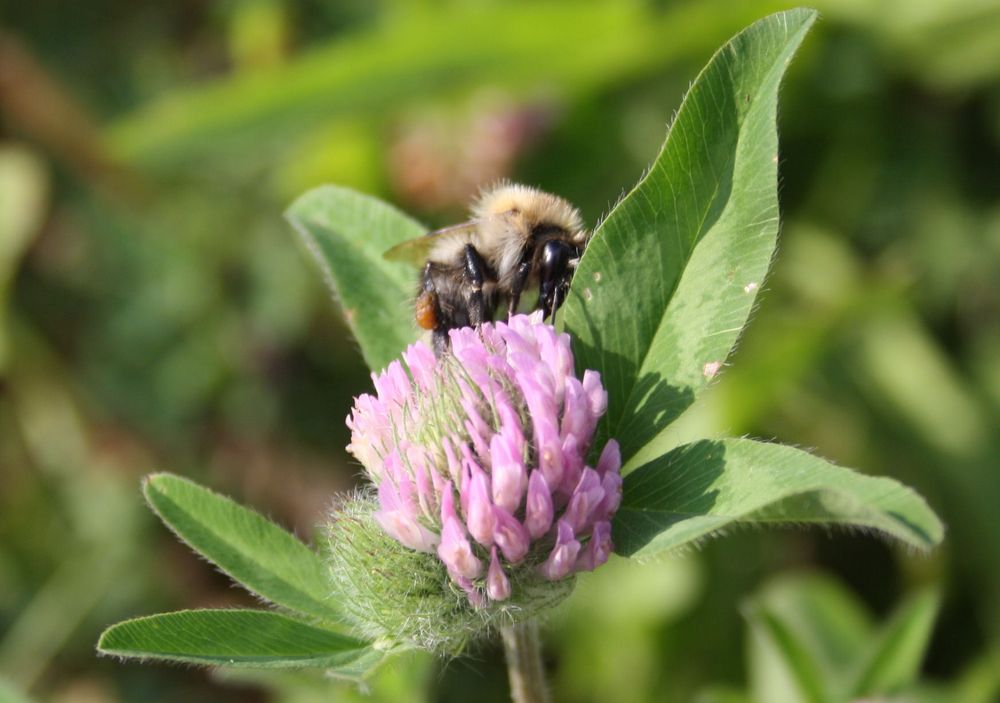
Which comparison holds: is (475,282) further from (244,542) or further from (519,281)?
(244,542)

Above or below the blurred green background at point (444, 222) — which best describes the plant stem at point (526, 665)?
below

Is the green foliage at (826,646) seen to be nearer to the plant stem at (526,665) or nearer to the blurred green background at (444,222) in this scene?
the blurred green background at (444,222)

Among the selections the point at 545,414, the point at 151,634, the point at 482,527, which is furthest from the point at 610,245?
the point at 151,634

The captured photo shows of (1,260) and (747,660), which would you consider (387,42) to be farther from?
(747,660)

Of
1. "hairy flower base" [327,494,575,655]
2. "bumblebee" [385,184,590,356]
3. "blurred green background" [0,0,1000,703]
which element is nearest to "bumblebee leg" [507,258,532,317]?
"bumblebee" [385,184,590,356]

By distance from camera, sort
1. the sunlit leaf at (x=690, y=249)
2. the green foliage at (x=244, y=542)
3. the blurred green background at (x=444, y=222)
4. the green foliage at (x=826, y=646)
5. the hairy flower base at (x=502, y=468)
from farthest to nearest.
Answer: the blurred green background at (x=444, y=222) → the green foliage at (x=826, y=646) → the green foliage at (x=244, y=542) → the sunlit leaf at (x=690, y=249) → the hairy flower base at (x=502, y=468)

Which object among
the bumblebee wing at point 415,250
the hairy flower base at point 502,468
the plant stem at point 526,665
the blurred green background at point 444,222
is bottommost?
the plant stem at point 526,665

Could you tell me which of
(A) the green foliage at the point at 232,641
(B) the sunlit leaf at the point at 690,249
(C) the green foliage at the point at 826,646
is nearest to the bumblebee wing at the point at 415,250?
(B) the sunlit leaf at the point at 690,249
